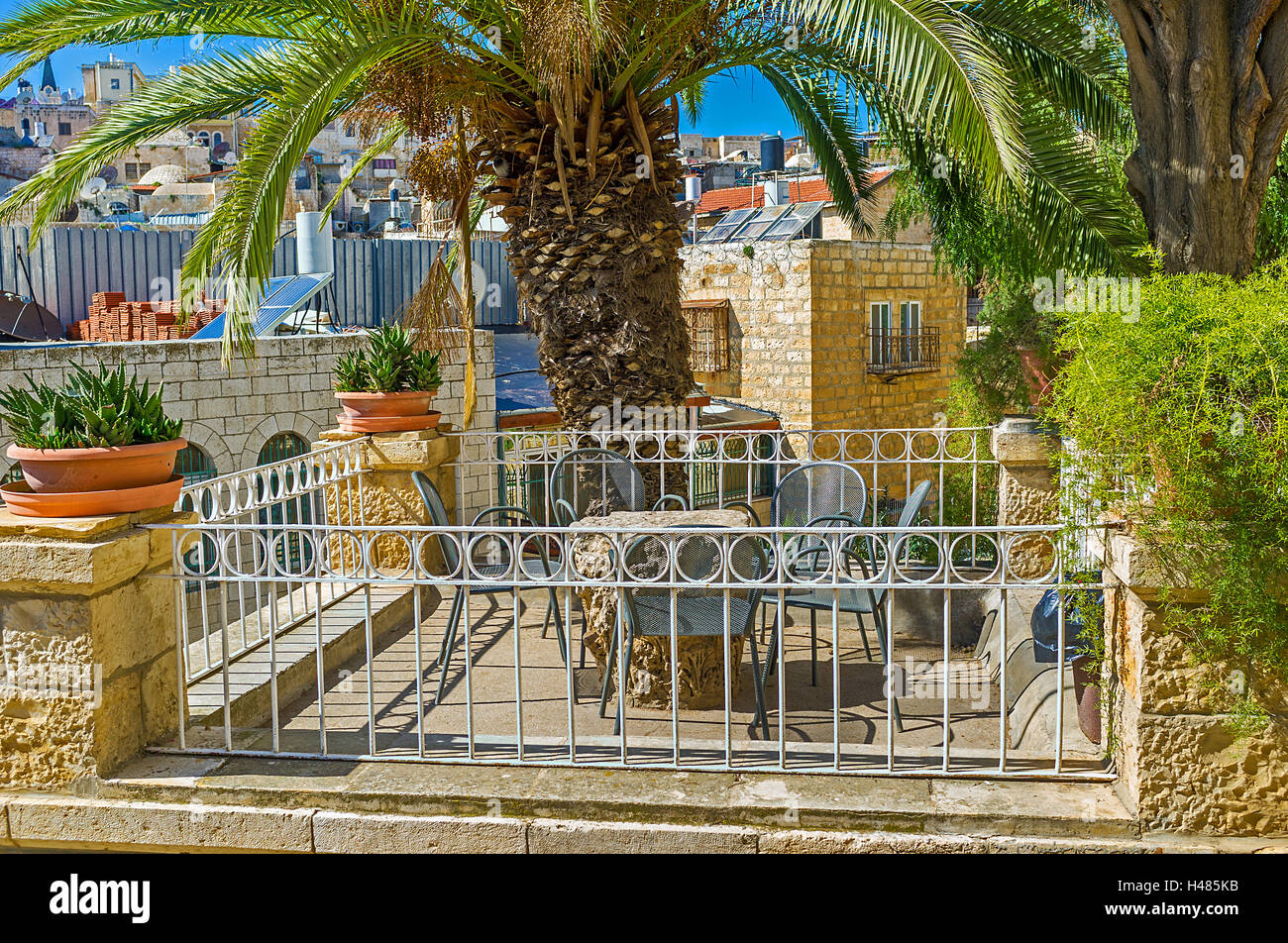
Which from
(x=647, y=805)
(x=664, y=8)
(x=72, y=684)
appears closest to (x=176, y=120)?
(x=664, y=8)

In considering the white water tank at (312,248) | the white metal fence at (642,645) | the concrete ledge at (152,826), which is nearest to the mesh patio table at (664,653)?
the white metal fence at (642,645)

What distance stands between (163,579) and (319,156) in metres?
37.8

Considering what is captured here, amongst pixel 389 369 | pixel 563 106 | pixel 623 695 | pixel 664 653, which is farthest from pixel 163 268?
pixel 623 695

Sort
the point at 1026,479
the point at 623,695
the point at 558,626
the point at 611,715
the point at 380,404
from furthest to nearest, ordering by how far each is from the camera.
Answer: the point at 380,404 < the point at 1026,479 < the point at 558,626 < the point at 611,715 < the point at 623,695

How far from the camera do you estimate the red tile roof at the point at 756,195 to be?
80.0ft

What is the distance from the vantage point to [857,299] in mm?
20891

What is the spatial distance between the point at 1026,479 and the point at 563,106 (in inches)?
136

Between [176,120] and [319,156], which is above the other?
[319,156]

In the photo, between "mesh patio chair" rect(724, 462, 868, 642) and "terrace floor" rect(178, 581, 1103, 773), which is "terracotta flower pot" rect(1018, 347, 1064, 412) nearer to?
"mesh patio chair" rect(724, 462, 868, 642)

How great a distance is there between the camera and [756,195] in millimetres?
27016

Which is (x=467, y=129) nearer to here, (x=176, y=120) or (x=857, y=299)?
(x=176, y=120)

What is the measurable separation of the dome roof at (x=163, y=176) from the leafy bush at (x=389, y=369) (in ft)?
96.5

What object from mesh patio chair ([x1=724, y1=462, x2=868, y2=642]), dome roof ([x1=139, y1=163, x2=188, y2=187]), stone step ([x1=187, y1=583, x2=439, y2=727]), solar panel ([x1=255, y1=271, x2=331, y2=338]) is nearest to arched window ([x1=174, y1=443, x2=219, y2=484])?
solar panel ([x1=255, y1=271, x2=331, y2=338])

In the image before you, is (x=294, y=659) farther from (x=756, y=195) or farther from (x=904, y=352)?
(x=756, y=195)
